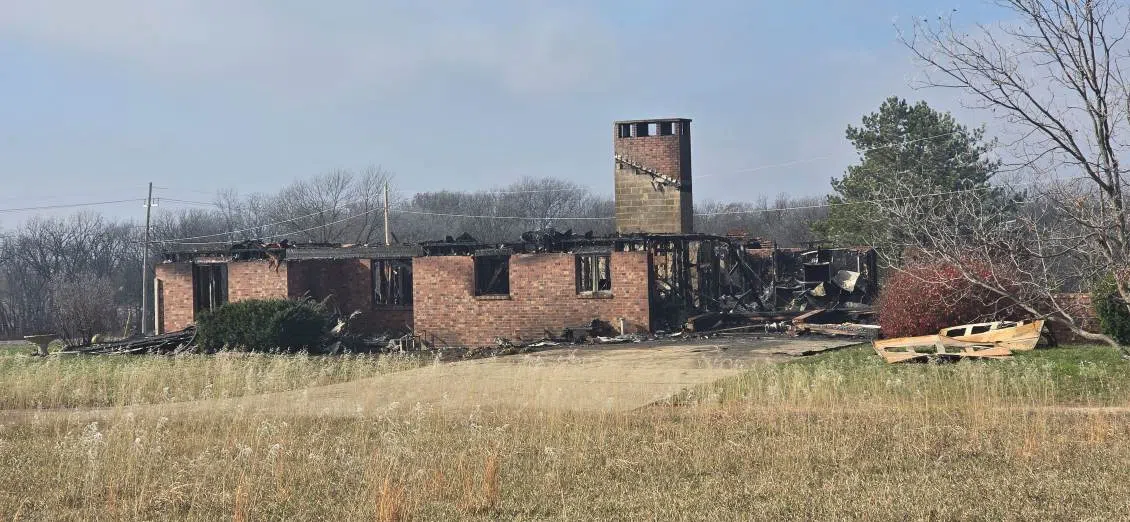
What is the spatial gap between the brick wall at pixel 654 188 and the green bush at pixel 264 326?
11.3 metres

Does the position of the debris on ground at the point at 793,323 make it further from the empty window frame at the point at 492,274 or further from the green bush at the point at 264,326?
the green bush at the point at 264,326

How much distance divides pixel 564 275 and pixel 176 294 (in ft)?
39.3

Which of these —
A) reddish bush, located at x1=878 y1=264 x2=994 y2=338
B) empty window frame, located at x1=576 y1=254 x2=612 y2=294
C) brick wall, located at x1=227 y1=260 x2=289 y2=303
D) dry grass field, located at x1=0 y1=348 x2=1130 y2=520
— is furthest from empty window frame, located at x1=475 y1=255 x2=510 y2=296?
dry grass field, located at x1=0 y1=348 x2=1130 y2=520

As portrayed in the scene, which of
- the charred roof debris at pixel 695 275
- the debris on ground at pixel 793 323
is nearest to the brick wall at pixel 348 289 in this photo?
the charred roof debris at pixel 695 275

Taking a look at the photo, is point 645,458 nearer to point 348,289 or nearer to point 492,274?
point 492,274

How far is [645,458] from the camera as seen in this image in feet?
30.7

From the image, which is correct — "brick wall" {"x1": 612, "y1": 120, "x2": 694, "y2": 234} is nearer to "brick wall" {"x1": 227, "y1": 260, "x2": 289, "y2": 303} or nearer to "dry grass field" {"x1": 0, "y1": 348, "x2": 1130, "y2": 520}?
"brick wall" {"x1": 227, "y1": 260, "x2": 289, "y2": 303}

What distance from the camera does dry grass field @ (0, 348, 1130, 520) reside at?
760 centimetres

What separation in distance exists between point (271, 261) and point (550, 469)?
22.3 meters

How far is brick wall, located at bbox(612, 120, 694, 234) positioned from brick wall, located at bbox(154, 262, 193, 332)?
12.9 meters

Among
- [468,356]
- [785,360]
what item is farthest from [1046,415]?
[468,356]

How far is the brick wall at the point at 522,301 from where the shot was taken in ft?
85.0

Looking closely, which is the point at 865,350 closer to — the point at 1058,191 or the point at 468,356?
the point at 468,356

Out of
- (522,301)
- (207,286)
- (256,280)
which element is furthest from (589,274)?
(207,286)
